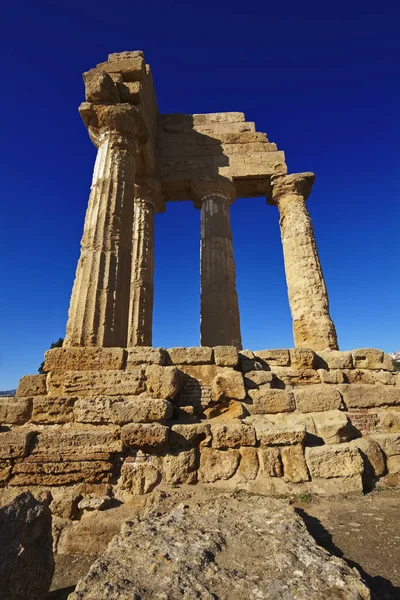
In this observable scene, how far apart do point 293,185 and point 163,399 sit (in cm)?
978

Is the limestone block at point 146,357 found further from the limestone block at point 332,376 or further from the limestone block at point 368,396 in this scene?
the limestone block at point 368,396

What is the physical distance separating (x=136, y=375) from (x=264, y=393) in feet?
7.80

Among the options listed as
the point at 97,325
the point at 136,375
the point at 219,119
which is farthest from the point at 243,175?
the point at 136,375

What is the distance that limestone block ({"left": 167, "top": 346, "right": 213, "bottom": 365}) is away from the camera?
6246mm

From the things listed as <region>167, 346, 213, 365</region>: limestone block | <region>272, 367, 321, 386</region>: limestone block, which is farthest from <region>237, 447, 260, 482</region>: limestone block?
<region>272, 367, 321, 386</region>: limestone block

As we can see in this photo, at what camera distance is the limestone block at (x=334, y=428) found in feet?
17.2

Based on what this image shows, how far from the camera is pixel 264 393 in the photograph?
19.4 ft

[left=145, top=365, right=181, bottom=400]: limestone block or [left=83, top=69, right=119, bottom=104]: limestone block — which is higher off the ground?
[left=83, top=69, right=119, bottom=104]: limestone block

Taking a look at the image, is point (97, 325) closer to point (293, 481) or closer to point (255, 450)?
point (255, 450)

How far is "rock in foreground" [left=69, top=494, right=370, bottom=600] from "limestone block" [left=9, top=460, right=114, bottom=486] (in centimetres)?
142

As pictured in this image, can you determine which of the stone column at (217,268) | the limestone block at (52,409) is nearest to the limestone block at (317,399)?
the limestone block at (52,409)

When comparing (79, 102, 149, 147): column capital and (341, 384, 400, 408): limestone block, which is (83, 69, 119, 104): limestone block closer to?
(79, 102, 149, 147): column capital

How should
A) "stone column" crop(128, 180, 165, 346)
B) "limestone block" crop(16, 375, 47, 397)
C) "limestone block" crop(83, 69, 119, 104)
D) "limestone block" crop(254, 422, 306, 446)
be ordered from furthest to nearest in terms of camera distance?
"stone column" crop(128, 180, 165, 346) → "limestone block" crop(83, 69, 119, 104) → "limestone block" crop(16, 375, 47, 397) → "limestone block" crop(254, 422, 306, 446)

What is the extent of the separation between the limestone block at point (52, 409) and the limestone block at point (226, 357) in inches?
107
